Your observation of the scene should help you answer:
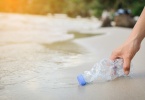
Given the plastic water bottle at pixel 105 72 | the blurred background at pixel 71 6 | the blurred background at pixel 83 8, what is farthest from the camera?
the blurred background at pixel 71 6

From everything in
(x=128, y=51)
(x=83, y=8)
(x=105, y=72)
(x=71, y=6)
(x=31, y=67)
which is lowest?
(x=71, y=6)

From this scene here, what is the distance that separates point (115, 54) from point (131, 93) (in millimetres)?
485

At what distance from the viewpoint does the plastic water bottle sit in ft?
8.66

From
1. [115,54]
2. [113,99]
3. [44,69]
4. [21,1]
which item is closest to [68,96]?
[113,99]

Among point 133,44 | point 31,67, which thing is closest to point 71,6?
point 31,67

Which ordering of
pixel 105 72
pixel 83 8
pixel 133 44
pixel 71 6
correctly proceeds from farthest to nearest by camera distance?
pixel 71 6 → pixel 83 8 → pixel 105 72 → pixel 133 44

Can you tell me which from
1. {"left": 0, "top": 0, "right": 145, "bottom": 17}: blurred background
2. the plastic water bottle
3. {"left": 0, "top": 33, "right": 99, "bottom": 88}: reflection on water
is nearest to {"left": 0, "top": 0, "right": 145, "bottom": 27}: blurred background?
{"left": 0, "top": 0, "right": 145, "bottom": 17}: blurred background

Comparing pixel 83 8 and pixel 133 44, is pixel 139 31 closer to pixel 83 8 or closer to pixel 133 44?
pixel 133 44

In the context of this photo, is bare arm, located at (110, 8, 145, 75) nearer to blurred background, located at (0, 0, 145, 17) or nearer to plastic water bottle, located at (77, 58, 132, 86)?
plastic water bottle, located at (77, 58, 132, 86)

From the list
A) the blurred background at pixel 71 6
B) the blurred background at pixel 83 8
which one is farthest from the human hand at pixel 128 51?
the blurred background at pixel 71 6

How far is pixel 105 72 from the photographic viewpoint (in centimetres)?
269

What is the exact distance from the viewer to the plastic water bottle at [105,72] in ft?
8.66

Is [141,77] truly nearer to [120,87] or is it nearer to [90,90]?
[120,87]

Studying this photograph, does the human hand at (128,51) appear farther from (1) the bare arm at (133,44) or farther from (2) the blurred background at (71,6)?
(2) the blurred background at (71,6)
